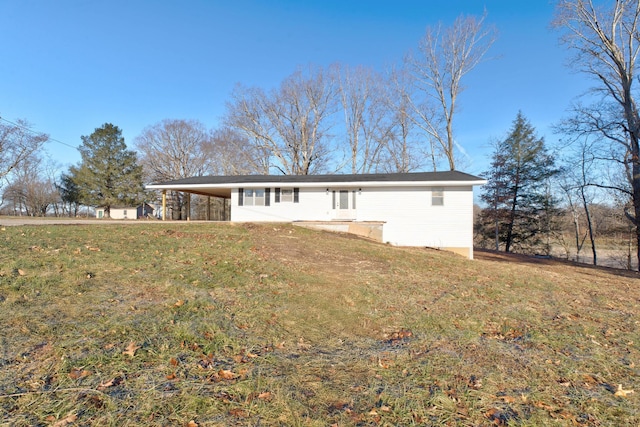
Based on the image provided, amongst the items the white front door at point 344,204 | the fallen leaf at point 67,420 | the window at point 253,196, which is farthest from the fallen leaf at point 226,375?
the window at point 253,196

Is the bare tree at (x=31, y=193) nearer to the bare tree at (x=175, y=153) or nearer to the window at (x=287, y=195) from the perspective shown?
the bare tree at (x=175, y=153)

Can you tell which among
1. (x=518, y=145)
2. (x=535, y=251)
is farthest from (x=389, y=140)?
(x=535, y=251)

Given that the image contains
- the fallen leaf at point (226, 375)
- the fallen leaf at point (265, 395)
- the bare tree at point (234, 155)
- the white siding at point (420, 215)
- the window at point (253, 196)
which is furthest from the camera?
the bare tree at point (234, 155)

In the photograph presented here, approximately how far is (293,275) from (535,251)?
25.2 m

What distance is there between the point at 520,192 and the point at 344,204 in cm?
1602

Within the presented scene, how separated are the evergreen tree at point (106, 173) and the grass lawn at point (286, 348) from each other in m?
29.0

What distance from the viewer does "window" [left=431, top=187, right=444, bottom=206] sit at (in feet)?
49.4

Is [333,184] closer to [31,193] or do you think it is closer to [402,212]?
[402,212]

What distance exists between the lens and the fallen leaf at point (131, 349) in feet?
9.24

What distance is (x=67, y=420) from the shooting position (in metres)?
1.97

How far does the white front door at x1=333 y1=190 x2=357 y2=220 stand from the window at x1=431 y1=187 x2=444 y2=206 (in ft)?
12.5

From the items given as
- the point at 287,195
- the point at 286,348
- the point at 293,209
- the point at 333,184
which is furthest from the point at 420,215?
the point at 286,348

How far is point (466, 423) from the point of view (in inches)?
85.2

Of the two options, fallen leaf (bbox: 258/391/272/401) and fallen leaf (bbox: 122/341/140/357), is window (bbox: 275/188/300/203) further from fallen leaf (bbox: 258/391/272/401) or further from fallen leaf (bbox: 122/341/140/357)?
fallen leaf (bbox: 258/391/272/401)
